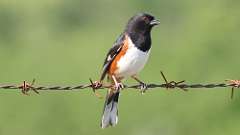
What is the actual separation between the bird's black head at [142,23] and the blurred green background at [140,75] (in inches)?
342

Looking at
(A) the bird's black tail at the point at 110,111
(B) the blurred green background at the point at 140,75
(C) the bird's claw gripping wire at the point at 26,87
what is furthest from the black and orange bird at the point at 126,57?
(B) the blurred green background at the point at 140,75

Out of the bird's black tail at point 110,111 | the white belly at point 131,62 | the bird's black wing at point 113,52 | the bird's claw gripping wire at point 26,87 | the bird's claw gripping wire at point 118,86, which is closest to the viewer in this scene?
the bird's claw gripping wire at point 26,87

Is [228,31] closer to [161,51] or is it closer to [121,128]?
[161,51]

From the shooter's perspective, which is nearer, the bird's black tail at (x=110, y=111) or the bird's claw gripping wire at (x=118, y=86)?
the bird's claw gripping wire at (x=118, y=86)

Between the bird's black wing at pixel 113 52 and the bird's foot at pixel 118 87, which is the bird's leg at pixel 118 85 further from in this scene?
the bird's black wing at pixel 113 52

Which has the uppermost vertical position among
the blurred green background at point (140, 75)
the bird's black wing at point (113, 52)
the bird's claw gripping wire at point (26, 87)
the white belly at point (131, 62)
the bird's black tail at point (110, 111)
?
the blurred green background at point (140, 75)

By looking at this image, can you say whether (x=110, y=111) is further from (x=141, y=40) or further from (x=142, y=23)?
(x=142, y=23)

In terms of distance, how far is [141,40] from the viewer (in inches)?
455

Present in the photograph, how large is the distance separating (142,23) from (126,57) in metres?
0.41

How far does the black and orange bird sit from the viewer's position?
11.4 metres

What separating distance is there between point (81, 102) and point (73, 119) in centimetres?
153

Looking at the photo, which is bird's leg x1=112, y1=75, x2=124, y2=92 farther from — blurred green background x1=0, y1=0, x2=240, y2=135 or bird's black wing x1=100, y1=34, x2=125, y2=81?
blurred green background x1=0, y1=0, x2=240, y2=135

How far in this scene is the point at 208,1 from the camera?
32312 millimetres

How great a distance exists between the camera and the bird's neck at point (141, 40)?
1147 centimetres
